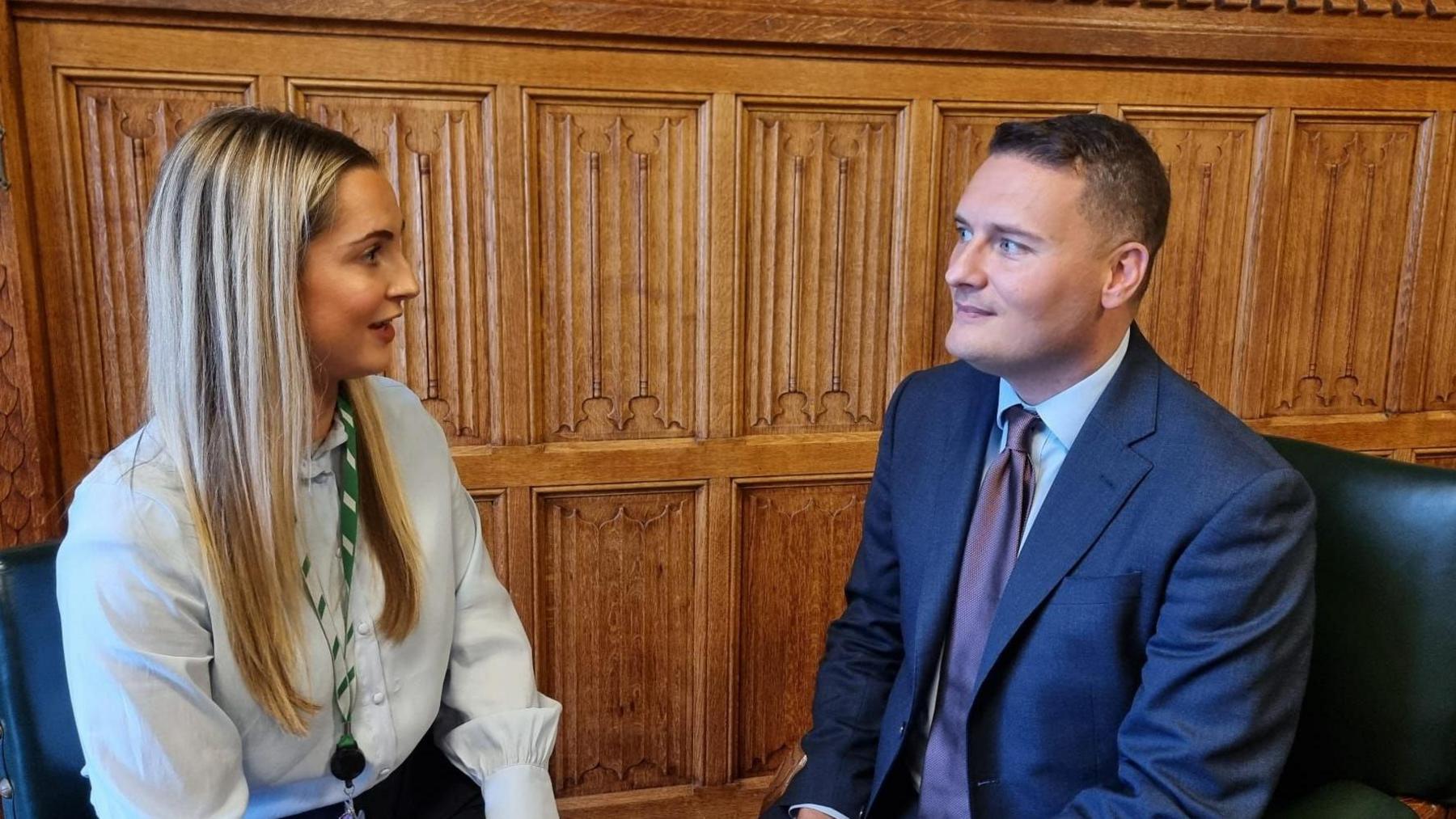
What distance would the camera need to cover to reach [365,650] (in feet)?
4.74

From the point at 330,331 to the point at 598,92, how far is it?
1053 mm

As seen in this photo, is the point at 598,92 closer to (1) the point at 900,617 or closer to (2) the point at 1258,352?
(1) the point at 900,617

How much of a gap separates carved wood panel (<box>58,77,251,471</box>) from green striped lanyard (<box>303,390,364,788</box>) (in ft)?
2.84

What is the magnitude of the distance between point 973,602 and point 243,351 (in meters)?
1.06

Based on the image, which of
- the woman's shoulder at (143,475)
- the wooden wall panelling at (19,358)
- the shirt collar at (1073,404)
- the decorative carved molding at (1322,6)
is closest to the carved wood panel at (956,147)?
the decorative carved molding at (1322,6)

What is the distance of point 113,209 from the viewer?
6.84 feet

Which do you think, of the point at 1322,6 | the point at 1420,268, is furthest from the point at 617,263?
the point at 1420,268

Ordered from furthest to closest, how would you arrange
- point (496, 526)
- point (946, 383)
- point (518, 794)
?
point (496, 526), point (946, 383), point (518, 794)

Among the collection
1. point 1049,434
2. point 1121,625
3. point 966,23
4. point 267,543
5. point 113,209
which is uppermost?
point 966,23

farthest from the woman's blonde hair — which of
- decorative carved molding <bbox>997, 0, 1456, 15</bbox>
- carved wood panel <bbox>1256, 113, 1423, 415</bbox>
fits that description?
carved wood panel <bbox>1256, 113, 1423, 415</bbox>

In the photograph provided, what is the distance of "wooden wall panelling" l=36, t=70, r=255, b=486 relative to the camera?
204 cm

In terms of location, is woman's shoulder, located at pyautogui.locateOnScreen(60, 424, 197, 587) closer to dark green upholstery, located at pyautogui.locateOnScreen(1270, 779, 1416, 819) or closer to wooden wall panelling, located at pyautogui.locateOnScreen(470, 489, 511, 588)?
wooden wall panelling, located at pyautogui.locateOnScreen(470, 489, 511, 588)

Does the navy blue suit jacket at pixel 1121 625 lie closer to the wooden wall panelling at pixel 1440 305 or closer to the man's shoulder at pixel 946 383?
the man's shoulder at pixel 946 383

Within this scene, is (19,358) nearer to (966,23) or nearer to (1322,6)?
(966,23)
